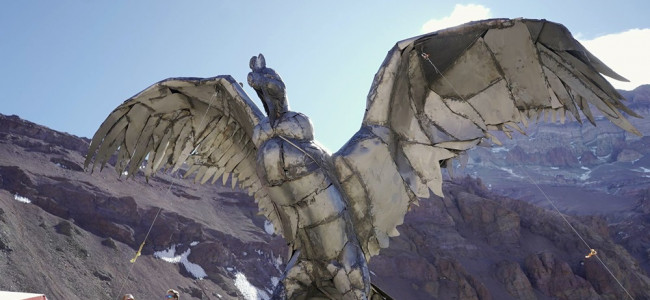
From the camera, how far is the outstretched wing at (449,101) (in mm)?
6504

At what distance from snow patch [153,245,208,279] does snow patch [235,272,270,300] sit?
256 centimetres

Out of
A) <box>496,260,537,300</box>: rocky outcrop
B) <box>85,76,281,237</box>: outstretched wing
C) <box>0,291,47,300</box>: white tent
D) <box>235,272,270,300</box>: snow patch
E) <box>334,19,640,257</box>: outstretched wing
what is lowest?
<box>235,272,270,300</box>: snow patch

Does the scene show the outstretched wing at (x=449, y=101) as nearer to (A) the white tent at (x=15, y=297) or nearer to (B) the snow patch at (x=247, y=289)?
(A) the white tent at (x=15, y=297)

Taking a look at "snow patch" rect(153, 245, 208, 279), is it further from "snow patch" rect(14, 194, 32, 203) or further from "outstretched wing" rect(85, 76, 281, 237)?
"outstretched wing" rect(85, 76, 281, 237)

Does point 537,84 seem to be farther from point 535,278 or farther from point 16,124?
point 16,124

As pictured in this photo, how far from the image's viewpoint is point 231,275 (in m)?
46.6

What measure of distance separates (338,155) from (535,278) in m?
50.6

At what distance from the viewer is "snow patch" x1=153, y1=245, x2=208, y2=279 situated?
147ft

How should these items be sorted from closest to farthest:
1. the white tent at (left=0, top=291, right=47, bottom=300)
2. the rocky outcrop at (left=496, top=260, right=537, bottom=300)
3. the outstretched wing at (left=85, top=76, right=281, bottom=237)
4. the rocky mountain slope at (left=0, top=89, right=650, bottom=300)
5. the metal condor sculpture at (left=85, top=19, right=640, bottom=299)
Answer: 1. the metal condor sculpture at (left=85, top=19, right=640, bottom=299)
2. the white tent at (left=0, top=291, right=47, bottom=300)
3. the outstretched wing at (left=85, top=76, right=281, bottom=237)
4. the rocky mountain slope at (left=0, top=89, right=650, bottom=300)
5. the rocky outcrop at (left=496, top=260, right=537, bottom=300)

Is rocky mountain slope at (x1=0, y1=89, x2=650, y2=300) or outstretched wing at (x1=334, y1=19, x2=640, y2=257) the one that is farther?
rocky mountain slope at (x1=0, y1=89, x2=650, y2=300)

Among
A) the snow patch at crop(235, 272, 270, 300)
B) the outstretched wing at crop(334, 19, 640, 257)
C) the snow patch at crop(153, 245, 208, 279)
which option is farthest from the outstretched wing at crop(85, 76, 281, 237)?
the snow patch at crop(153, 245, 208, 279)

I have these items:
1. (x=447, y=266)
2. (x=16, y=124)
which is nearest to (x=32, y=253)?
(x=16, y=124)

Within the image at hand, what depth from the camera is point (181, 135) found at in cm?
852

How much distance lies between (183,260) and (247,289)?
17.3 ft
